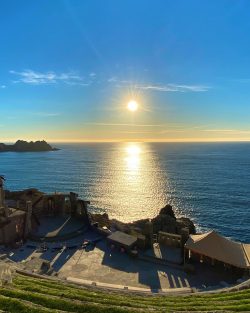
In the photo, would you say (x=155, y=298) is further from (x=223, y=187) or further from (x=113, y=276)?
(x=223, y=187)

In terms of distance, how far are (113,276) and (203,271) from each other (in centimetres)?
961

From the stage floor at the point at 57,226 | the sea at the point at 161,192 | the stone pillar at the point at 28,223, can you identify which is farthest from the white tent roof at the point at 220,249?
the sea at the point at 161,192

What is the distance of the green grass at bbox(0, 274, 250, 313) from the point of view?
55.9 ft

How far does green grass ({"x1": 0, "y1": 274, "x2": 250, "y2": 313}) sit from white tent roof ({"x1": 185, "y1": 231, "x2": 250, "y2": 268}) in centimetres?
817

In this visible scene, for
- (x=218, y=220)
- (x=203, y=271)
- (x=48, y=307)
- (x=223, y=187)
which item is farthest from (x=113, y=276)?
(x=223, y=187)

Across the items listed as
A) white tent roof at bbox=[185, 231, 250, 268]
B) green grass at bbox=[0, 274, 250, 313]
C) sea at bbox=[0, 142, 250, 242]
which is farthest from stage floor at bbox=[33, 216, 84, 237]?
sea at bbox=[0, 142, 250, 242]

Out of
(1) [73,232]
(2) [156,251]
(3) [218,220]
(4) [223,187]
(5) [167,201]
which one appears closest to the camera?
(2) [156,251]

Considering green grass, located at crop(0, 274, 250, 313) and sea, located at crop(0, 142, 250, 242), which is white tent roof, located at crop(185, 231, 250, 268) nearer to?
green grass, located at crop(0, 274, 250, 313)

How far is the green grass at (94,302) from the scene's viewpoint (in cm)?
1703

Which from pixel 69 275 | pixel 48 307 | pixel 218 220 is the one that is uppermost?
pixel 48 307

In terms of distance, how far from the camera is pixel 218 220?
284 feet

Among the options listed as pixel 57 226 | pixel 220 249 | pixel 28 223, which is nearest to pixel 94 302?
pixel 220 249

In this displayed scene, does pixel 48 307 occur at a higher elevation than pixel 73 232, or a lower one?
higher

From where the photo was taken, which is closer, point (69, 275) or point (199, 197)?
point (69, 275)
